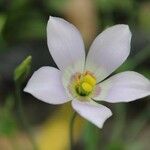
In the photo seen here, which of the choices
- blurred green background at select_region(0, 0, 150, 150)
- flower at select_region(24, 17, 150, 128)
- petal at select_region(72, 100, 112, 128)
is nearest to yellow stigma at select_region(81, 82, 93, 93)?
flower at select_region(24, 17, 150, 128)

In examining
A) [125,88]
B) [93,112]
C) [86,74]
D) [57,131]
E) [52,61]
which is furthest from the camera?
[52,61]

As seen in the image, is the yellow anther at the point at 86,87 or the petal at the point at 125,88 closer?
the petal at the point at 125,88

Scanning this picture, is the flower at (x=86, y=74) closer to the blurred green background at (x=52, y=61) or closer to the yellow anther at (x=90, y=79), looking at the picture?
the yellow anther at (x=90, y=79)

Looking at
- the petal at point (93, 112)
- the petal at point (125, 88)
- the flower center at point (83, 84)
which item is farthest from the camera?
the flower center at point (83, 84)

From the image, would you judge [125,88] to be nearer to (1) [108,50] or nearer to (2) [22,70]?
(1) [108,50]

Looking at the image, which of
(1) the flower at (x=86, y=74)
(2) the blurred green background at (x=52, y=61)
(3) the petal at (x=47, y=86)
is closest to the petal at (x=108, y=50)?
(1) the flower at (x=86, y=74)

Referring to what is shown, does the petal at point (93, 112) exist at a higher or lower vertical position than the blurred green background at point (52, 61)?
higher

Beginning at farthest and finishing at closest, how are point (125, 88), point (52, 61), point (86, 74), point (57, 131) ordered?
point (52, 61) → point (57, 131) → point (86, 74) → point (125, 88)

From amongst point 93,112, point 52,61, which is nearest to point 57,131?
point 52,61
